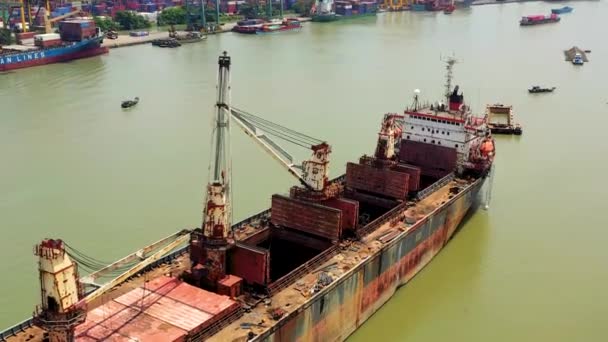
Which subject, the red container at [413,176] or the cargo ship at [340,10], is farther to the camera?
the cargo ship at [340,10]

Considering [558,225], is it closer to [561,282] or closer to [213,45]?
[561,282]

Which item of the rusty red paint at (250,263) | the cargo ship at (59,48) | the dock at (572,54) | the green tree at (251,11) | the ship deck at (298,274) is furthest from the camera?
the green tree at (251,11)

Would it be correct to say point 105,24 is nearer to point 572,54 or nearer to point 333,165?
point 572,54

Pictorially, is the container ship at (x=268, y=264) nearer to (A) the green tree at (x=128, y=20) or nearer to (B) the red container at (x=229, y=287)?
(B) the red container at (x=229, y=287)

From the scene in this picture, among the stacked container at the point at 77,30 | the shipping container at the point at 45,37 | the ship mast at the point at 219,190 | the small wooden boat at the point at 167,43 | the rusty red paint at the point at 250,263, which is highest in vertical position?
the stacked container at the point at 77,30

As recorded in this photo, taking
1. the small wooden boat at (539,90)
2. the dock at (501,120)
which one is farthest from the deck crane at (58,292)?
the small wooden boat at (539,90)

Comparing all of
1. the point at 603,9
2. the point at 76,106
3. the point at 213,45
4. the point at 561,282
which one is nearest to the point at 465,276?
the point at 561,282

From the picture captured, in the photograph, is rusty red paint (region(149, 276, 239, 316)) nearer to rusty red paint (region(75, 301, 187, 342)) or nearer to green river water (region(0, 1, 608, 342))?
rusty red paint (region(75, 301, 187, 342))

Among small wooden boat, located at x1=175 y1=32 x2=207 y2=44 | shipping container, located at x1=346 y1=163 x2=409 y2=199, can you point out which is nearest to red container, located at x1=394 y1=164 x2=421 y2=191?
shipping container, located at x1=346 y1=163 x2=409 y2=199
